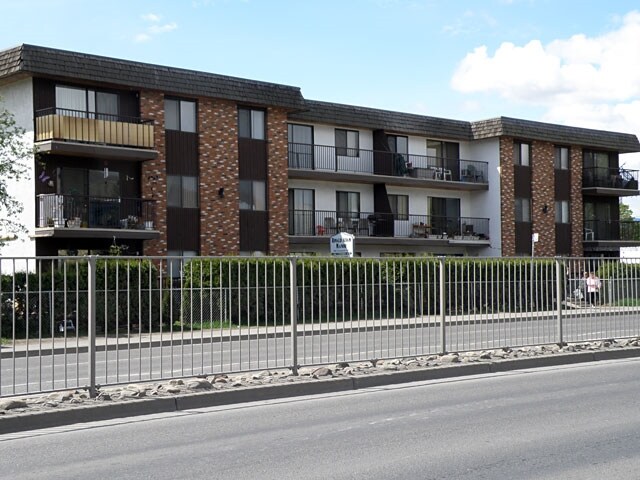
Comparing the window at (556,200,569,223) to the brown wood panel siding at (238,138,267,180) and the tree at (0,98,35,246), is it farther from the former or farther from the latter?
the tree at (0,98,35,246)

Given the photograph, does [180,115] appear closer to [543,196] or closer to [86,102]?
[86,102]

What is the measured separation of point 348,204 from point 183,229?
1041cm

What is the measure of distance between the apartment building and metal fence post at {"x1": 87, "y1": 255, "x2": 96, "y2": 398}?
69.0ft

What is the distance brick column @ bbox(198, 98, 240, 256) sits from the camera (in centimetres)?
3612

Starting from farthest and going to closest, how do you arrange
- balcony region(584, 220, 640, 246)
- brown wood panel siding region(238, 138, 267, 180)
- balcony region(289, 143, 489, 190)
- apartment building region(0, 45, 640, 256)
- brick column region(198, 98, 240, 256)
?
balcony region(584, 220, 640, 246) < balcony region(289, 143, 489, 190) < brown wood panel siding region(238, 138, 267, 180) < brick column region(198, 98, 240, 256) < apartment building region(0, 45, 640, 256)

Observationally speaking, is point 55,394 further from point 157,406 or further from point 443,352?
point 443,352

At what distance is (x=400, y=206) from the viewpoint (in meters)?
45.8

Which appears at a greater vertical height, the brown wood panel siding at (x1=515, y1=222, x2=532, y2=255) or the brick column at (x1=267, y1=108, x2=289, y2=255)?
the brick column at (x1=267, y1=108, x2=289, y2=255)

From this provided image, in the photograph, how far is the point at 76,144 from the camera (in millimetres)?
31594

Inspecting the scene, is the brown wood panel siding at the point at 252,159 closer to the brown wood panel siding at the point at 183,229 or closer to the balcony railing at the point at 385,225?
the brown wood panel siding at the point at 183,229

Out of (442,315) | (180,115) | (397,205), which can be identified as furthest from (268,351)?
(397,205)

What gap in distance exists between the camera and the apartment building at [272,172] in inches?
1266

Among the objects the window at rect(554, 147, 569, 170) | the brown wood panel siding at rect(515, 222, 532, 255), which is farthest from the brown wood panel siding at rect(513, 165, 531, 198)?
the window at rect(554, 147, 569, 170)

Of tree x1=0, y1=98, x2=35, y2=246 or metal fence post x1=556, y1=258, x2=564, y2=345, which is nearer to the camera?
metal fence post x1=556, y1=258, x2=564, y2=345
